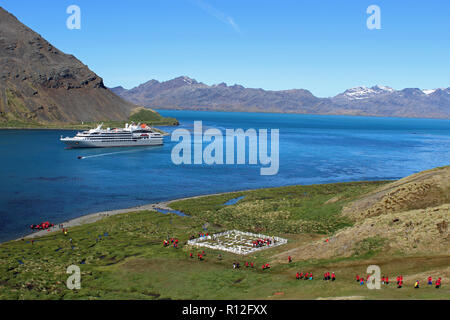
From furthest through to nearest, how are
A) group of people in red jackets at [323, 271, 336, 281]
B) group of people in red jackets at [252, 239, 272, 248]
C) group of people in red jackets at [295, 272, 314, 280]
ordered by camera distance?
1. group of people in red jackets at [252, 239, 272, 248]
2. group of people in red jackets at [295, 272, 314, 280]
3. group of people in red jackets at [323, 271, 336, 281]

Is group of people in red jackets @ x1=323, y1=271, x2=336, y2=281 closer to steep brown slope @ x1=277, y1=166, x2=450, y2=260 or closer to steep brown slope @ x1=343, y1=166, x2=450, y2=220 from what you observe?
steep brown slope @ x1=277, y1=166, x2=450, y2=260

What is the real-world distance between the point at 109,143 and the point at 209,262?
136 m

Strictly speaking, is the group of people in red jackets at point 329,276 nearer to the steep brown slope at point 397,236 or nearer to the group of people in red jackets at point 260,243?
the steep brown slope at point 397,236

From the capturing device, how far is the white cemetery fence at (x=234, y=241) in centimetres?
5284

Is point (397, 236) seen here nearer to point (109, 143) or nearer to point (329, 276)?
point (329, 276)

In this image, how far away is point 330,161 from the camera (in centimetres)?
15000

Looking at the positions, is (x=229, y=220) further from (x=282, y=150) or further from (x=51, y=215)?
(x=282, y=150)

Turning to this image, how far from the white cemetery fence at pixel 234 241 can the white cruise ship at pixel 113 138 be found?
121 meters

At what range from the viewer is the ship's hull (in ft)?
543

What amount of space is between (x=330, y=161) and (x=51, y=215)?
10397 centimetres

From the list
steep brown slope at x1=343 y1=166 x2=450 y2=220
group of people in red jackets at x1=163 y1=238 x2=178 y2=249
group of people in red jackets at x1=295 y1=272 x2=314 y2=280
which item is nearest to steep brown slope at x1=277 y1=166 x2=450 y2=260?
steep brown slope at x1=343 y1=166 x2=450 y2=220
